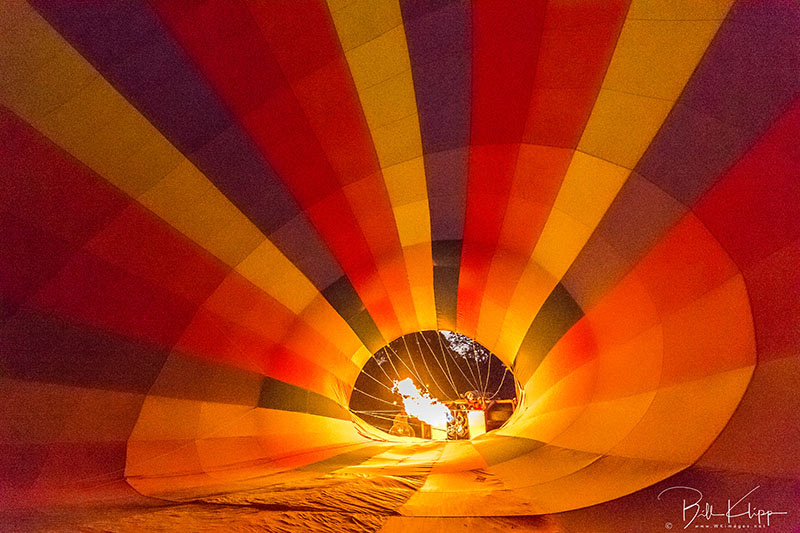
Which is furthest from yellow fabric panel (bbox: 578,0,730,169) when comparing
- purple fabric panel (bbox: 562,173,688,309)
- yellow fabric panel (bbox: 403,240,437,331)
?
yellow fabric panel (bbox: 403,240,437,331)

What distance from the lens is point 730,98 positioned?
1868 millimetres

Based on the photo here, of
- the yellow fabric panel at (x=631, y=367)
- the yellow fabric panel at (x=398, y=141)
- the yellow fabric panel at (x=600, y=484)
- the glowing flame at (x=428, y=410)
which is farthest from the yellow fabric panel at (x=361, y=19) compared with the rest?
the glowing flame at (x=428, y=410)

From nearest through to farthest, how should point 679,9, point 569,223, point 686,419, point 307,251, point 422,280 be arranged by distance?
point 679,9 < point 686,419 < point 569,223 < point 307,251 < point 422,280

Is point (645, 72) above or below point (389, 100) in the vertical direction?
above

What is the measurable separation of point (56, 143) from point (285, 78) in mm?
1059

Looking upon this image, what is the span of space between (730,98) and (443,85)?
50.4 inches

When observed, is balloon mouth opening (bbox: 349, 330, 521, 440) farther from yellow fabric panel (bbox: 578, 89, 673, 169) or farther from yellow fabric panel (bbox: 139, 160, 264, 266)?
yellow fabric panel (bbox: 578, 89, 673, 169)

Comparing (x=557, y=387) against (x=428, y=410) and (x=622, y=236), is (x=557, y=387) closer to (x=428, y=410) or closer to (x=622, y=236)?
(x=622, y=236)

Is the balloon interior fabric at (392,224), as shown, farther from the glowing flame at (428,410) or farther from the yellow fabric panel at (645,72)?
the glowing flame at (428,410)

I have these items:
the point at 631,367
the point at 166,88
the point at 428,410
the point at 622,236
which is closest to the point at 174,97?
the point at 166,88

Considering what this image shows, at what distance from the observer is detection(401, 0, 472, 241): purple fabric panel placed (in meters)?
1.95

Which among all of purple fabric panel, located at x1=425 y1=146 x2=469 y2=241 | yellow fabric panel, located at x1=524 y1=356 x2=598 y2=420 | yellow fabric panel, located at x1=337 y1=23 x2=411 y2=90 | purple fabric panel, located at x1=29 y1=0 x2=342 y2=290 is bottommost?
yellow fabric panel, located at x1=524 y1=356 x2=598 y2=420

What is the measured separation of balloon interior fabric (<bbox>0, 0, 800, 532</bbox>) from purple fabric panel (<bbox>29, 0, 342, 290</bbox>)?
1 cm

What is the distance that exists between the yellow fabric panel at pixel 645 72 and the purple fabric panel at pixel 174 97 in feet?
5.71
